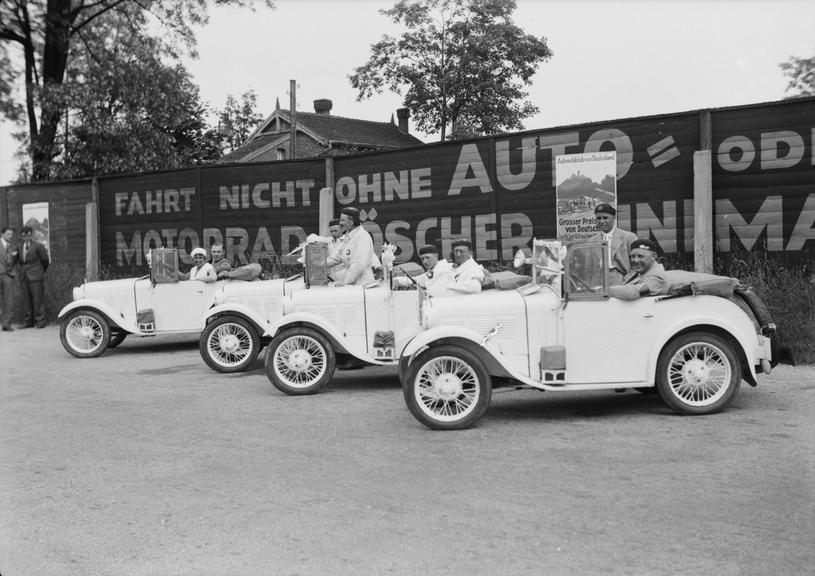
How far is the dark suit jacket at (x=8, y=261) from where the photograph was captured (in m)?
18.5

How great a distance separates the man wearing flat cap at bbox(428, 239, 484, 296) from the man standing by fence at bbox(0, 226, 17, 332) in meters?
11.9

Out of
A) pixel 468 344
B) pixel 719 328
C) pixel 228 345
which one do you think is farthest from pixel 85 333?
pixel 719 328

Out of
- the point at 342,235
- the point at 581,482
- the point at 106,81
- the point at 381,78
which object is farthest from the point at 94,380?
the point at 381,78

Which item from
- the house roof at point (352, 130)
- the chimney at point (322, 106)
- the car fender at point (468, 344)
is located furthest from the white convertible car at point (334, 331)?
the chimney at point (322, 106)

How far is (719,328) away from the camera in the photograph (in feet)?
25.2

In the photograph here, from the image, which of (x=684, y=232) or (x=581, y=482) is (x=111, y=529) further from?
(x=684, y=232)

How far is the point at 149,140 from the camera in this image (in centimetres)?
2583

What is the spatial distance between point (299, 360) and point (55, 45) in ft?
61.5

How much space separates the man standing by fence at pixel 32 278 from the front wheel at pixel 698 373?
568 inches

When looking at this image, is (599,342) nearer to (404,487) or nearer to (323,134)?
(404,487)

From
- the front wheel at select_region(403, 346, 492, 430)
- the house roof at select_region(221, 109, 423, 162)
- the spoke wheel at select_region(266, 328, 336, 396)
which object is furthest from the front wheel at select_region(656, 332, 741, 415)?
the house roof at select_region(221, 109, 423, 162)

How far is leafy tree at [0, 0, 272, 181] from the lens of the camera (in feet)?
76.5

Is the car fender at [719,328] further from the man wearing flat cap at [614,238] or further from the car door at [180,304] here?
the car door at [180,304]

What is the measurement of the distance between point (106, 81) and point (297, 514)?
72.7ft
